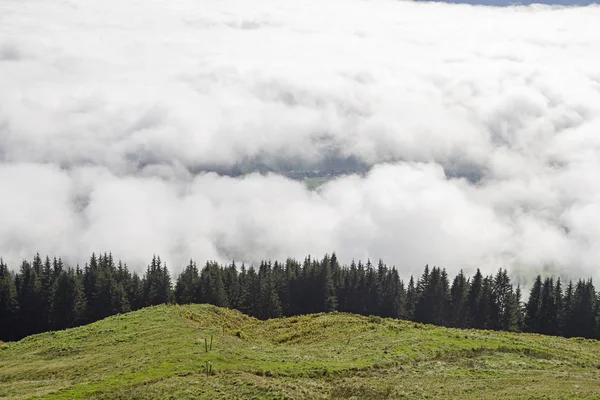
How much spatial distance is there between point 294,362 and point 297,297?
10367cm

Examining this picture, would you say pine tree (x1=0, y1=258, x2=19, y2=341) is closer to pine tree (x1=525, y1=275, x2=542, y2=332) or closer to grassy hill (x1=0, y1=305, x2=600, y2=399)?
grassy hill (x1=0, y1=305, x2=600, y2=399)

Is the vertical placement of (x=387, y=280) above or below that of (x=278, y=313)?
above

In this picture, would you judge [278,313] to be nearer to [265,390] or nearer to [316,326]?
[316,326]

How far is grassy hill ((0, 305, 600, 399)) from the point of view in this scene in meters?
46.4

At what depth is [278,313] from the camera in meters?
141

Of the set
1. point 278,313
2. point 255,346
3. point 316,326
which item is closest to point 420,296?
point 278,313

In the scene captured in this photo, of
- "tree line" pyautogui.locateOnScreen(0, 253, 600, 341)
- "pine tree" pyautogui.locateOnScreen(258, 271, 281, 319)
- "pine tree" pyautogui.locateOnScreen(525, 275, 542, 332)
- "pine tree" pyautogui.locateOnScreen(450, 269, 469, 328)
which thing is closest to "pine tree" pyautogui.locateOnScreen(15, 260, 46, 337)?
"tree line" pyautogui.locateOnScreen(0, 253, 600, 341)

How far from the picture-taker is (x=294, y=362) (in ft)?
186

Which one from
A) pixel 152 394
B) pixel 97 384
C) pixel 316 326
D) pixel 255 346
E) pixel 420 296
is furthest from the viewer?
pixel 420 296

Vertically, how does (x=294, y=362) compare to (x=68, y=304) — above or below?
below

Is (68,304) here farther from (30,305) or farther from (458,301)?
(458,301)

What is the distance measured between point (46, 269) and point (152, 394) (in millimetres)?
126032

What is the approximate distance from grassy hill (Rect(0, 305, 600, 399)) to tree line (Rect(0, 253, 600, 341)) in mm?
51601

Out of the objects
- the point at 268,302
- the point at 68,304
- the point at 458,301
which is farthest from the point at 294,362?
the point at 458,301
